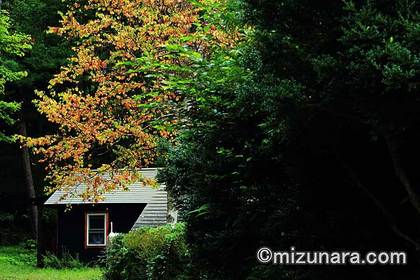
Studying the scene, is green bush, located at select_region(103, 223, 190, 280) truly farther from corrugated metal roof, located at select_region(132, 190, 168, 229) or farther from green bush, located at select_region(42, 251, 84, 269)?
green bush, located at select_region(42, 251, 84, 269)

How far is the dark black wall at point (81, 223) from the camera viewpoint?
2627 cm

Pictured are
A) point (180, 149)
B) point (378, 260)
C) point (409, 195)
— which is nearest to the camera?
point (409, 195)

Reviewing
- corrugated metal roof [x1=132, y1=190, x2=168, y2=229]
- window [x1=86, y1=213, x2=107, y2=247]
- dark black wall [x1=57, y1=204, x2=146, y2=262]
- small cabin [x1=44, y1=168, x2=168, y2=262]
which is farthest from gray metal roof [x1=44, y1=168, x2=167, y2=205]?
corrugated metal roof [x1=132, y1=190, x2=168, y2=229]

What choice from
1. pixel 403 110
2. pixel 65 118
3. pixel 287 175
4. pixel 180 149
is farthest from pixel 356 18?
pixel 65 118

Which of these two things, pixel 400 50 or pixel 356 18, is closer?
pixel 400 50

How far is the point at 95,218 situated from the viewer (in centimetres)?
2708

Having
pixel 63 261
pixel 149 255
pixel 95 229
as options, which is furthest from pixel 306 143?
pixel 95 229

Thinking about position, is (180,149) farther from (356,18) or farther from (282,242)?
(356,18)

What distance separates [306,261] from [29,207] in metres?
33.5

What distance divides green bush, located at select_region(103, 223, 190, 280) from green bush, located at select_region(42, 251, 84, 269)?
12.3 metres

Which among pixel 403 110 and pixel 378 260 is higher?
pixel 403 110

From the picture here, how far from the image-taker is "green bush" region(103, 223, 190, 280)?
409 inches

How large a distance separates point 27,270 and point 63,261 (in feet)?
4.86

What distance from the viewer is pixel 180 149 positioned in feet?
23.2
